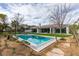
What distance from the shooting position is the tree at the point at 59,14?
7.00ft

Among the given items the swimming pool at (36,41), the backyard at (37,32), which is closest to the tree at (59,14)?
the backyard at (37,32)

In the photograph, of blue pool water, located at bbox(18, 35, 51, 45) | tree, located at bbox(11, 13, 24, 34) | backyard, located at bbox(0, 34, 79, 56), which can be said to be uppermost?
tree, located at bbox(11, 13, 24, 34)

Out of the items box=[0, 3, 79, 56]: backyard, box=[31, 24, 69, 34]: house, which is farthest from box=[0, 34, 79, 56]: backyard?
box=[31, 24, 69, 34]: house

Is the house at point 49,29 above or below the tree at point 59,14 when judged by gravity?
below

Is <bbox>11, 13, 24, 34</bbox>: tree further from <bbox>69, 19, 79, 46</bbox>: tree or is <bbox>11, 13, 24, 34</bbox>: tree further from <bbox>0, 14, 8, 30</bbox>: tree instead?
<bbox>69, 19, 79, 46</bbox>: tree

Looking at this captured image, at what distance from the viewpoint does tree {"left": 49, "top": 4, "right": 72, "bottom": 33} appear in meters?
2.13

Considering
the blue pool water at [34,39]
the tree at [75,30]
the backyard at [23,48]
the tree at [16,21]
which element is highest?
the tree at [16,21]

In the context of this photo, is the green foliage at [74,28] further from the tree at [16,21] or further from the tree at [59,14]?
the tree at [16,21]

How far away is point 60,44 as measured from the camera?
2135 millimetres

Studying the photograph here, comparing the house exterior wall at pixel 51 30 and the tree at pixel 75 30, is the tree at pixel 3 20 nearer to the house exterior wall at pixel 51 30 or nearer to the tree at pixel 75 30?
the house exterior wall at pixel 51 30

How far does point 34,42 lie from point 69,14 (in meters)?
0.54

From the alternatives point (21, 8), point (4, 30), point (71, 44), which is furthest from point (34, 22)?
point (71, 44)

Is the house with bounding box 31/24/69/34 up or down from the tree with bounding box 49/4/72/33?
down

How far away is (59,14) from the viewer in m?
2.14
